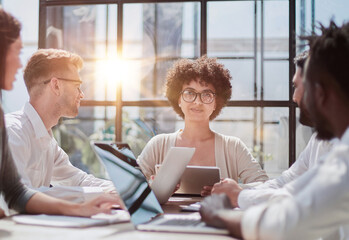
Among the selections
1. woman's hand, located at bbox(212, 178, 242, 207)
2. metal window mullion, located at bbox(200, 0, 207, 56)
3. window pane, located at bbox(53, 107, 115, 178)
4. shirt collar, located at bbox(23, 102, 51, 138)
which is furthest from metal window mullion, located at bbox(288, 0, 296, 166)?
shirt collar, located at bbox(23, 102, 51, 138)

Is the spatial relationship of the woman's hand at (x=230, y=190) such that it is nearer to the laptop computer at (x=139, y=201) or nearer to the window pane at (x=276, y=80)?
the laptop computer at (x=139, y=201)

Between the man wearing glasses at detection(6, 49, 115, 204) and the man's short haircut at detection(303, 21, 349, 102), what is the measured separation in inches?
54.5

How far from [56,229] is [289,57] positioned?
302cm

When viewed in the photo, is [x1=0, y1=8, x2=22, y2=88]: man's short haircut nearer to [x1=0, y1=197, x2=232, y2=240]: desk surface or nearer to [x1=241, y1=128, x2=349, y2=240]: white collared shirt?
[x1=0, y1=197, x2=232, y2=240]: desk surface

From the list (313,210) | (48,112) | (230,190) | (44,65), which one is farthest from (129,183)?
(44,65)

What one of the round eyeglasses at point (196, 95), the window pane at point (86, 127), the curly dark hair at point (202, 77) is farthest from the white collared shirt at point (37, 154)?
the window pane at point (86, 127)

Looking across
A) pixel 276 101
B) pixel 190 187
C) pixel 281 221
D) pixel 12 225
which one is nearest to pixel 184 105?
pixel 190 187

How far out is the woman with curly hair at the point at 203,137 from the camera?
277 centimetres

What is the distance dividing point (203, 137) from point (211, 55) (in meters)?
1.25

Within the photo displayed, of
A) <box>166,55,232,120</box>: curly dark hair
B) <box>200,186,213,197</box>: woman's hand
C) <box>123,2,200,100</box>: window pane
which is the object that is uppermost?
<box>123,2,200,100</box>: window pane

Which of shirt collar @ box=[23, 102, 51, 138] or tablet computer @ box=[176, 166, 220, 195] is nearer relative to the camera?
tablet computer @ box=[176, 166, 220, 195]

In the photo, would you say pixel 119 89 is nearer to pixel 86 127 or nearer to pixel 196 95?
pixel 196 95

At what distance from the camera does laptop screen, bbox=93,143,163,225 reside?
4.51 ft

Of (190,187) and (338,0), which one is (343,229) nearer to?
(190,187)
